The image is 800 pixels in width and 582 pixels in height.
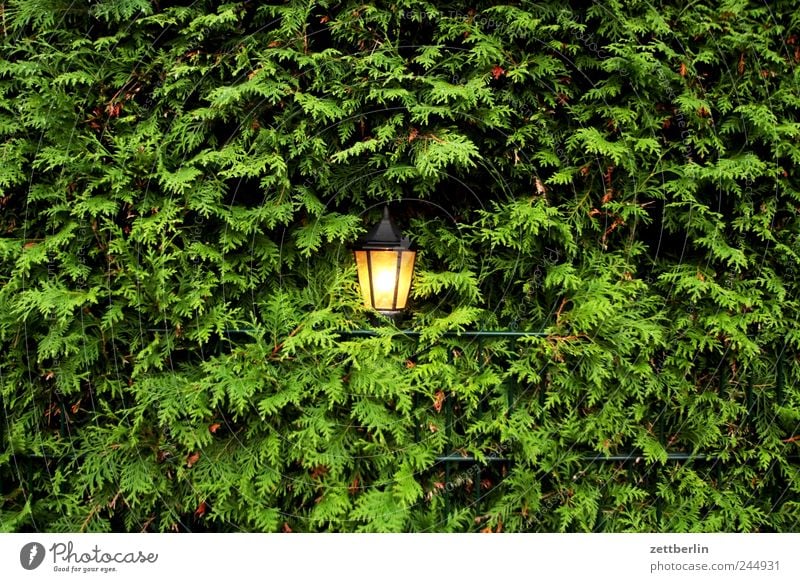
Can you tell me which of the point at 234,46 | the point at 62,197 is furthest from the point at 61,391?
the point at 234,46

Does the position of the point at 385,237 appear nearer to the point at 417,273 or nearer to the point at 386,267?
the point at 386,267

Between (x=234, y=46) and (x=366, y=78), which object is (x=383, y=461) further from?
(x=234, y=46)

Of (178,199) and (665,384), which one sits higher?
(178,199)

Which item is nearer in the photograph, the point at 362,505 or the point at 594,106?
the point at 362,505

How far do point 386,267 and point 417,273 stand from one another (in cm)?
53

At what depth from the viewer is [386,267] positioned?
275 centimetres

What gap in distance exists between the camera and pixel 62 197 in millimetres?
3104

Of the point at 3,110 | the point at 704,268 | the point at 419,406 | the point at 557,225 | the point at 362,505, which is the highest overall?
the point at 3,110

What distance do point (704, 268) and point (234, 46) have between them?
3134 mm
